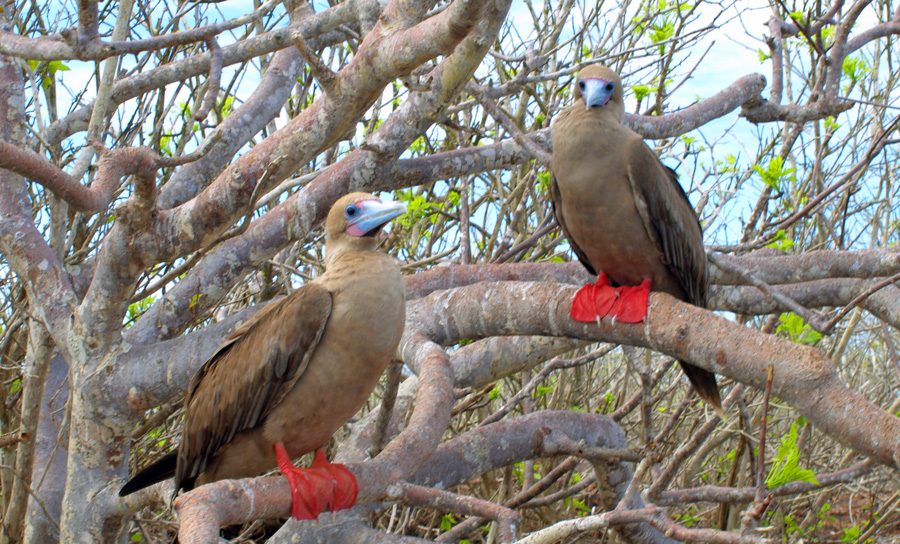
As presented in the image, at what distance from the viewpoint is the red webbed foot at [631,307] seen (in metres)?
2.89

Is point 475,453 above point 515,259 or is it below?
below

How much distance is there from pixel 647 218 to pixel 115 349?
2.62 meters

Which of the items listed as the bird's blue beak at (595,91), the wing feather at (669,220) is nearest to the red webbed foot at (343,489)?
the wing feather at (669,220)

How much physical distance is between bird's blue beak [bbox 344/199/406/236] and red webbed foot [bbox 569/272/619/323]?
31.2 inches

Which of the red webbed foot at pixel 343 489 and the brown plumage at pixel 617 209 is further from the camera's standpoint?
the brown plumage at pixel 617 209

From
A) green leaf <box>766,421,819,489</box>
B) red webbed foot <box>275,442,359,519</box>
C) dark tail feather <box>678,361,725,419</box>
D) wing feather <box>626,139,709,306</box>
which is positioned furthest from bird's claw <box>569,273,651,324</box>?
red webbed foot <box>275,442,359,519</box>

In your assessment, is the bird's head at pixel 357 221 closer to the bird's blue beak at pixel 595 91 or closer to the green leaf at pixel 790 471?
the bird's blue beak at pixel 595 91

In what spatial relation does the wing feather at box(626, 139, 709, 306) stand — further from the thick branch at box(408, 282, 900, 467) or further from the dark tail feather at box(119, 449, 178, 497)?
the dark tail feather at box(119, 449, 178, 497)

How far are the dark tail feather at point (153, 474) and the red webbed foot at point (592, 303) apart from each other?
1.80 meters

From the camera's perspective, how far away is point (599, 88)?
3.23 meters

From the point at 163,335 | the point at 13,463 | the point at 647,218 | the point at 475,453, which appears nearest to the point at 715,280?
the point at 647,218

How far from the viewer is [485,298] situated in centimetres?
321

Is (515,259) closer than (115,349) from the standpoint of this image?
No

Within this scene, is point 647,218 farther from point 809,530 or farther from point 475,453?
point 809,530
